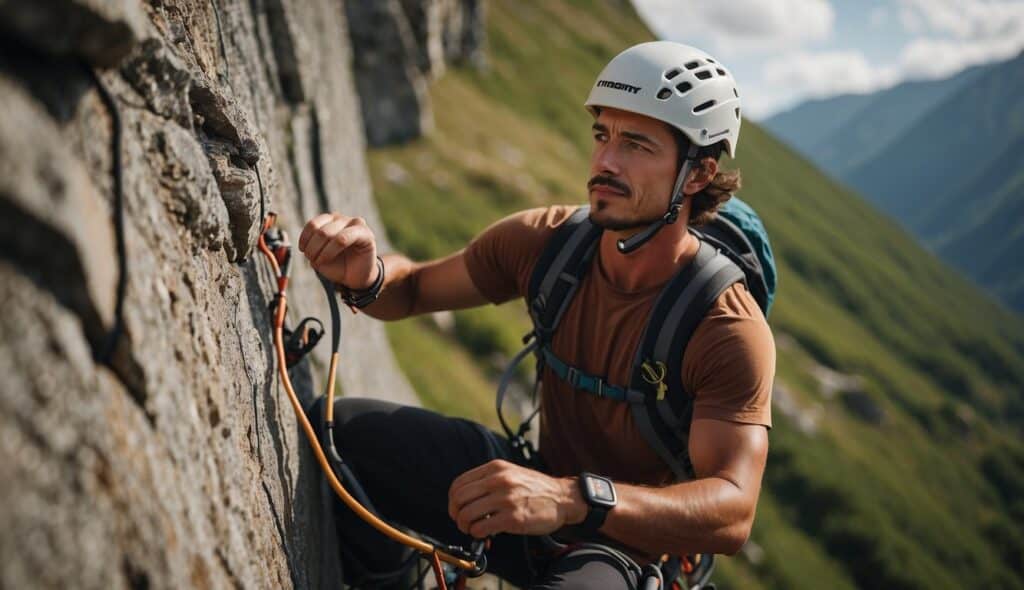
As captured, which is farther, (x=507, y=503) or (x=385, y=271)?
(x=385, y=271)

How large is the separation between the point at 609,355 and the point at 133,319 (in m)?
3.66

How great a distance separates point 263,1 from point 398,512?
5.83m

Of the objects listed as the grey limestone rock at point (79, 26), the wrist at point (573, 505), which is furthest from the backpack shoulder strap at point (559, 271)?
the grey limestone rock at point (79, 26)

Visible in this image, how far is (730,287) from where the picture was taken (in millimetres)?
5285

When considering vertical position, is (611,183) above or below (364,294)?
above

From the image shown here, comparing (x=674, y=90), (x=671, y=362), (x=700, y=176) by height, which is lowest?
(x=671, y=362)

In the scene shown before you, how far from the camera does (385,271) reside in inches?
221

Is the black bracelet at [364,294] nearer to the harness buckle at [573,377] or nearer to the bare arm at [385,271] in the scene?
the bare arm at [385,271]

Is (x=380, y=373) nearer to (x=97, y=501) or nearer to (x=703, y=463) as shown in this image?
(x=703, y=463)

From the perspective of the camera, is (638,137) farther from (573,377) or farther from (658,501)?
(658,501)

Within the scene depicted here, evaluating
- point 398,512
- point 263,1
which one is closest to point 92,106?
point 398,512

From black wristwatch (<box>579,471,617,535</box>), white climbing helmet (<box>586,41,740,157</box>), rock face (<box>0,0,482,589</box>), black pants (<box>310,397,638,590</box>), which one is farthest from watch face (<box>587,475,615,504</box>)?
white climbing helmet (<box>586,41,740,157</box>)

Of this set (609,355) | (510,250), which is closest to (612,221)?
(510,250)

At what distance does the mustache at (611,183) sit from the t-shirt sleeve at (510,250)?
600 mm
